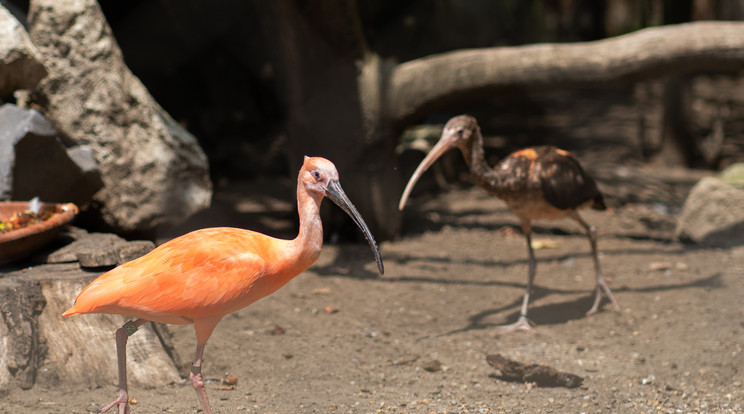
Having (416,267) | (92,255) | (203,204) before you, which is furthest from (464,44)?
(92,255)

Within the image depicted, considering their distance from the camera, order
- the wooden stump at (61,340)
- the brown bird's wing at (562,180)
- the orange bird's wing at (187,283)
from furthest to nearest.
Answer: the brown bird's wing at (562,180)
the wooden stump at (61,340)
the orange bird's wing at (187,283)

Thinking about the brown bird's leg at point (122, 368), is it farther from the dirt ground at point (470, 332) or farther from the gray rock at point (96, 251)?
the gray rock at point (96, 251)

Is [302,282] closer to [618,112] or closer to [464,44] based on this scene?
[464,44]

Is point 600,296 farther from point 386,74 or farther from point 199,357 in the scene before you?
point 199,357

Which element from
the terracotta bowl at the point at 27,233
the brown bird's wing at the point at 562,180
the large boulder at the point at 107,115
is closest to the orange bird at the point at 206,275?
the terracotta bowl at the point at 27,233

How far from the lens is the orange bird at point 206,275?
2.98 meters

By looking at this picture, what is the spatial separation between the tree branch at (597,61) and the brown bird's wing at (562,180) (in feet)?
3.20

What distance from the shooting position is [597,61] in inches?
230

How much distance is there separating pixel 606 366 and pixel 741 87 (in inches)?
470

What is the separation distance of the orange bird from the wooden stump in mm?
600

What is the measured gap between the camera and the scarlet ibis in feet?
15.7

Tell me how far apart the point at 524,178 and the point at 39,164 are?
9.97 ft

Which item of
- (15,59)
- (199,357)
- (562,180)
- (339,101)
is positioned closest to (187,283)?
(199,357)

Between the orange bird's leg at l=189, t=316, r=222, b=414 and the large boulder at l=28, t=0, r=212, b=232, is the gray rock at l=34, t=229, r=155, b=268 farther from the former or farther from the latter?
the orange bird's leg at l=189, t=316, r=222, b=414
